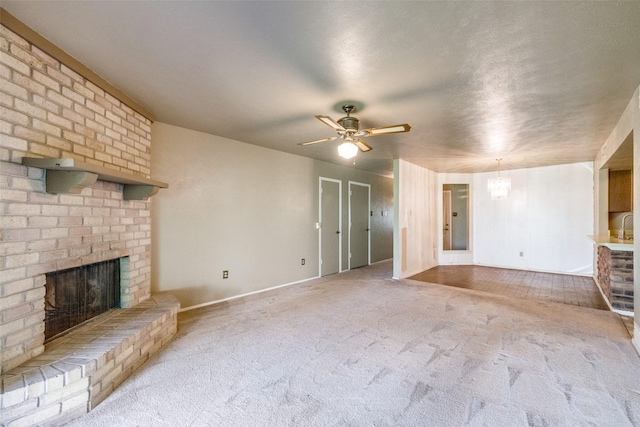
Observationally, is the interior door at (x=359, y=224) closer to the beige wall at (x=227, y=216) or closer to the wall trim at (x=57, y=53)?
the beige wall at (x=227, y=216)

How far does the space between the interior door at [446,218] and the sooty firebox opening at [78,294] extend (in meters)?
7.04

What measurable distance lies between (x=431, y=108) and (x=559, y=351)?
2.53 meters

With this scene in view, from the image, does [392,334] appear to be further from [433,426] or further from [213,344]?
[213,344]

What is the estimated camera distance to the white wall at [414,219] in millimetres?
5535

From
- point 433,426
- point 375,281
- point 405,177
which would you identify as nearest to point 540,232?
point 405,177

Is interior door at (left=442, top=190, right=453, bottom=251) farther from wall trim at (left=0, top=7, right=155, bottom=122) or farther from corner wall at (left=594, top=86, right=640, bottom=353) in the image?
wall trim at (left=0, top=7, right=155, bottom=122)

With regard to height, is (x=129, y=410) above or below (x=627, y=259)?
below

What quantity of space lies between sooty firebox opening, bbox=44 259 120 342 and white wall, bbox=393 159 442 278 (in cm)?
438

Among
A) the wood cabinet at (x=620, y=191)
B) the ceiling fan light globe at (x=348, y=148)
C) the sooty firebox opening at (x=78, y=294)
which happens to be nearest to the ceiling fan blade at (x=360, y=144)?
the ceiling fan light globe at (x=348, y=148)

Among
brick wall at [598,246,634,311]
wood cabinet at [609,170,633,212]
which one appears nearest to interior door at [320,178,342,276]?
brick wall at [598,246,634,311]

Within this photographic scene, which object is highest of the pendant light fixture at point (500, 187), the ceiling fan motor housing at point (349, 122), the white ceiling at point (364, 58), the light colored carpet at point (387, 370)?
the white ceiling at point (364, 58)

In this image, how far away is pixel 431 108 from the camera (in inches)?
116

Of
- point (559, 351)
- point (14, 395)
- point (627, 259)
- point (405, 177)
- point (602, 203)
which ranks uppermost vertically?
point (405, 177)

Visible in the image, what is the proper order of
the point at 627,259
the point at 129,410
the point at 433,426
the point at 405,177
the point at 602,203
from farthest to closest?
1. the point at 405,177
2. the point at 602,203
3. the point at 627,259
4. the point at 129,410
5. the point at 433,426
